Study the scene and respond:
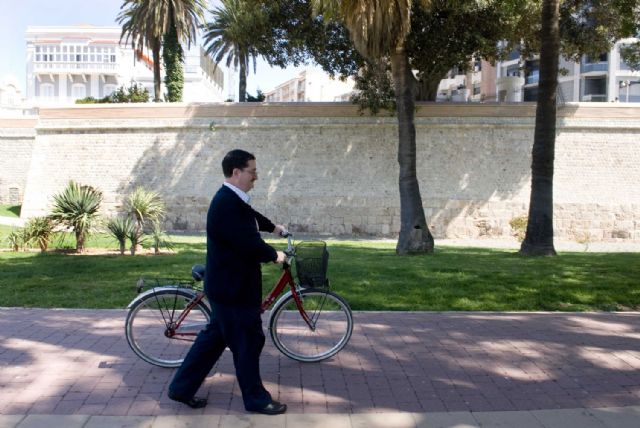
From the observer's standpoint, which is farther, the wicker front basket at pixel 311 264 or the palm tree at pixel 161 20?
the palm tree at pixel 161 20

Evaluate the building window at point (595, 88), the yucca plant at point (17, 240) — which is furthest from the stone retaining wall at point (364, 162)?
the building window at point (595, 88)

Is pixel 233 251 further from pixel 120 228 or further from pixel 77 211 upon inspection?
pixel 77 211

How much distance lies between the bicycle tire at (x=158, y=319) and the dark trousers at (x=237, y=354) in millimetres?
708

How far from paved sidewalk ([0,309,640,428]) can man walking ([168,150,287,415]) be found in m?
0.19

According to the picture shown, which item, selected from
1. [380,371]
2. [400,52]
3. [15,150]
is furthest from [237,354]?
[15,150]

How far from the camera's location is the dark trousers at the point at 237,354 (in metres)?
4.16

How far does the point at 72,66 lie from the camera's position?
72312 mm

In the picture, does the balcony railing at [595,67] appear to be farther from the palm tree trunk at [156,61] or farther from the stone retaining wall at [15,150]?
the stone retaining wall at [15,150]

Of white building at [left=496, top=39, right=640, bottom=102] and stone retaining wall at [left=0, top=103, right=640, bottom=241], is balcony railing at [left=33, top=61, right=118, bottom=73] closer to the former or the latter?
white building at [left=496, top=39, right=640, bottom=102]

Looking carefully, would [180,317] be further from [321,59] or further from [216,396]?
[321,59]

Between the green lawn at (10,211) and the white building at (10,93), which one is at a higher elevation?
the white building at (10,93)

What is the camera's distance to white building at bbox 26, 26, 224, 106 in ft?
236

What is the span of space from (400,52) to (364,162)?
9883 mm

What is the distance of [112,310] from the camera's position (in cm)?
743
